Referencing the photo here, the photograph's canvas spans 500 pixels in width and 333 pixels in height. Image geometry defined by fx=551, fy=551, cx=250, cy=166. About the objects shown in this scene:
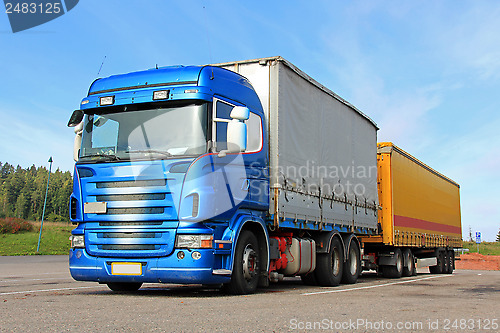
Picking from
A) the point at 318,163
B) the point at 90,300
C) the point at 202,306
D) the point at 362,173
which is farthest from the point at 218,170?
the point at 362,173

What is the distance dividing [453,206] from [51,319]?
24.4 m

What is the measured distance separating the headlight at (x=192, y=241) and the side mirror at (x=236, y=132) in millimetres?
1287

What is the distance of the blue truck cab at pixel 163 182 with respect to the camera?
8.09 meters

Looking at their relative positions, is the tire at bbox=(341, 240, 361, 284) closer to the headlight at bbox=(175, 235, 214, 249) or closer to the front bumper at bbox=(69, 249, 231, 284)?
the front bumper at bbox=(69, 249, 231, 284)

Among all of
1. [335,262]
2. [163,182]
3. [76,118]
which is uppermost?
[76,118]

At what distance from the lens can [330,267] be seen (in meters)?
12.5

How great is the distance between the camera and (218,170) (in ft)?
27.6

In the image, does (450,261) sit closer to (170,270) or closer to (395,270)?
(395,270)

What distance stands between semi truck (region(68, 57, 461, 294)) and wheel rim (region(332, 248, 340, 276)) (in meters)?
0.42

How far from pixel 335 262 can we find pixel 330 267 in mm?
490

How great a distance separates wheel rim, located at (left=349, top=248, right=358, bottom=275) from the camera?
13.8m

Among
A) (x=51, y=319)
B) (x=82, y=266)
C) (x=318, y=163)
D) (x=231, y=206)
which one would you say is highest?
(x=318, y=163)

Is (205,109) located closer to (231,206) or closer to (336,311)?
(231,206)
